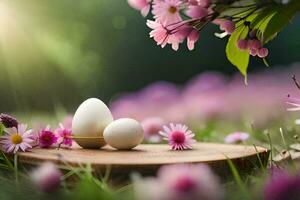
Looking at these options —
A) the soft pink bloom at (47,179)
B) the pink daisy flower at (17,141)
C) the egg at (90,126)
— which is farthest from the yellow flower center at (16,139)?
Answer: the soft pink bloom at (47,179)

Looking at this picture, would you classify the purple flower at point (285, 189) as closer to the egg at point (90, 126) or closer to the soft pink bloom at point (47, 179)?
the soft pink bloom at point (47, 179)

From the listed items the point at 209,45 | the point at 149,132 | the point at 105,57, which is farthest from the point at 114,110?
the point at 209,45

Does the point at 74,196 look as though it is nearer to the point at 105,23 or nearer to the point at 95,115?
the point at 95,115

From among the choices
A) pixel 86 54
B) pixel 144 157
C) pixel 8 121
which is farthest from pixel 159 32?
pixel 86 54

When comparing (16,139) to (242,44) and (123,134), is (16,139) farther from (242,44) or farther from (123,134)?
(242,44)

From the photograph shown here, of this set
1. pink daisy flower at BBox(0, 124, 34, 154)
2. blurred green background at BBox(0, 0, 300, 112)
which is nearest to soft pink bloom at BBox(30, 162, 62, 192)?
pink daisy flower at BBox(0, 124, 34, 154)
